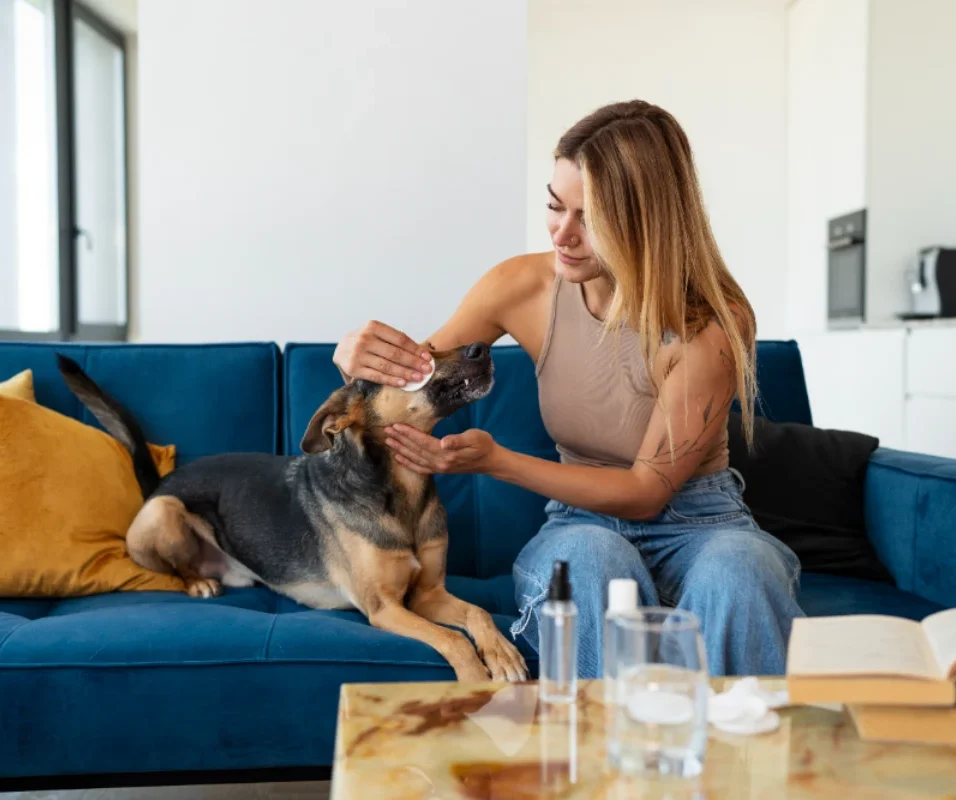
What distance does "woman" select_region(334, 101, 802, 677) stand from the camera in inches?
72.1

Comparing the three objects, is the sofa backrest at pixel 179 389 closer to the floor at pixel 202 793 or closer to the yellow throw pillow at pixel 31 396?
the yellow throw pillow at pixel 31 396

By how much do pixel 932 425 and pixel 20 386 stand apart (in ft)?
12.5

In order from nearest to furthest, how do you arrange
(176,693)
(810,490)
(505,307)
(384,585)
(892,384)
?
(176,693) → (384,585) → (505,307) → (810,490) → (892,384)

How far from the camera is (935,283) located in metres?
5.10

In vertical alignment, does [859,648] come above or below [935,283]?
below

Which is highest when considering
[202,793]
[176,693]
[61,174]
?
[61,174]

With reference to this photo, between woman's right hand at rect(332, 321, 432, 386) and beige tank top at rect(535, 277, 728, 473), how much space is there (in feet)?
0.94

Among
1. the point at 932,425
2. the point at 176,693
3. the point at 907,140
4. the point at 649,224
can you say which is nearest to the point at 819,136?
the point at 907,140

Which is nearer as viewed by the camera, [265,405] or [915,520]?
[915,520]

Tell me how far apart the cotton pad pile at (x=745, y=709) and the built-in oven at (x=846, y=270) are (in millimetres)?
4783

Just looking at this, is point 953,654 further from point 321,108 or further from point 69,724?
point 321,108

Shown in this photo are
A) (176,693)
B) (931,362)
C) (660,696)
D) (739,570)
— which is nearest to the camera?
(660,696)

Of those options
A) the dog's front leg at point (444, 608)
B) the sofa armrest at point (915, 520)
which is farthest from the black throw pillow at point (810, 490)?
the dog's front leg at point (444, 608)

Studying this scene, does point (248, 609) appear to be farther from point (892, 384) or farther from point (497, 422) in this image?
point (892, 384)
